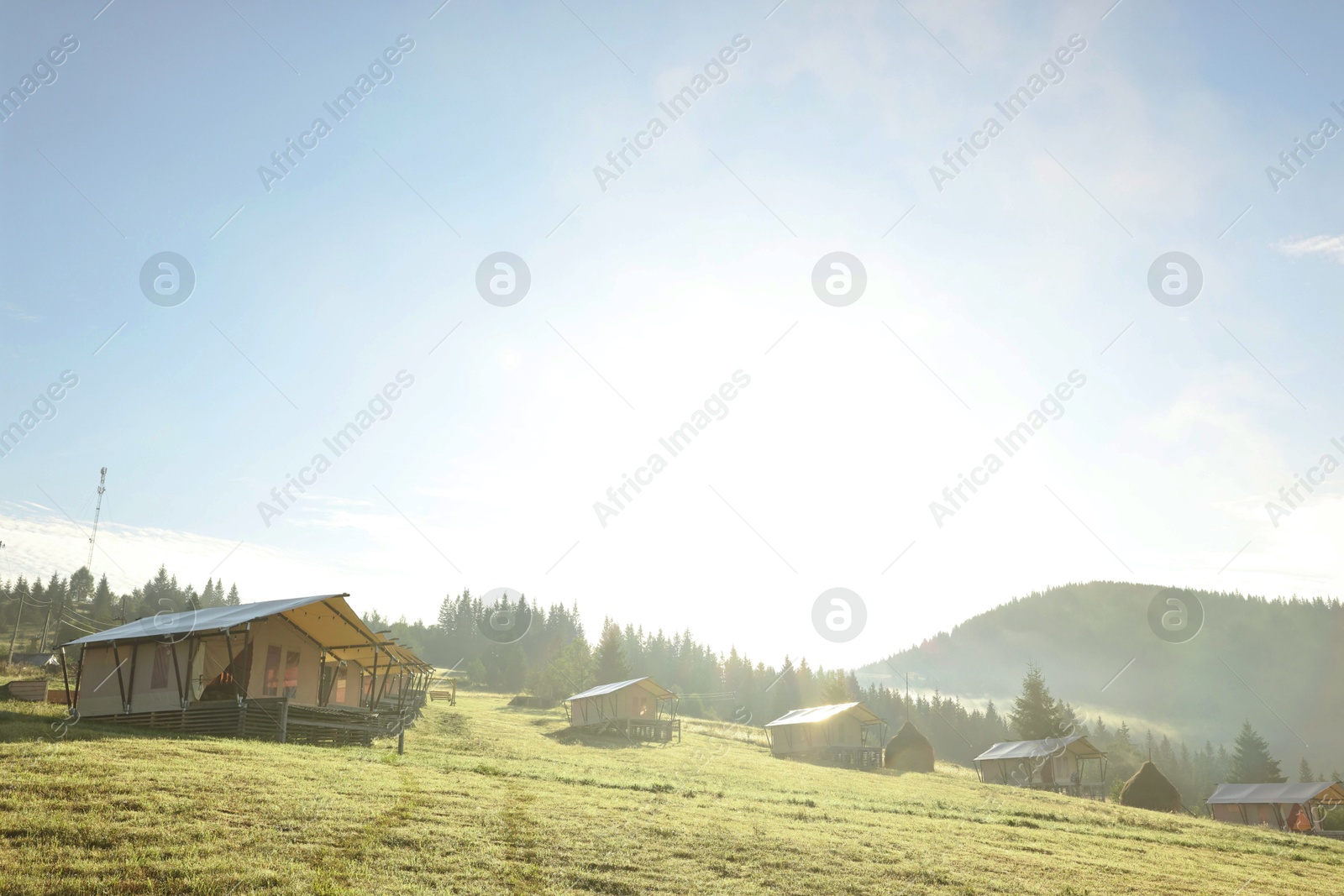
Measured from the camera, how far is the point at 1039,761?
5953 centimetres

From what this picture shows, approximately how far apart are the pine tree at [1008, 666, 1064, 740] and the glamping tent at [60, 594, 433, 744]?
6993 centimetres

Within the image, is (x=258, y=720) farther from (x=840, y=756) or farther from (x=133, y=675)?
(x=840, y=756)

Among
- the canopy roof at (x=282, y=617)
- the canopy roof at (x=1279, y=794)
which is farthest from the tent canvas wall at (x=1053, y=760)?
the canopy roof at (x=282, y=617)

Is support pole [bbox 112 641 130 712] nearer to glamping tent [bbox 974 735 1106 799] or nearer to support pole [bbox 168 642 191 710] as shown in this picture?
support pole [bbox 168 642 191 710]

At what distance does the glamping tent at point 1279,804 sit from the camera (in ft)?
189

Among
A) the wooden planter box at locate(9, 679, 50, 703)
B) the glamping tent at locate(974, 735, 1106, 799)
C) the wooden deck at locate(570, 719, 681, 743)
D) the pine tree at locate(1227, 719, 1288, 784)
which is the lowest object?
the pine tree at locate(1227, 719, 1288, 784)

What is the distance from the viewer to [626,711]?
55.5m

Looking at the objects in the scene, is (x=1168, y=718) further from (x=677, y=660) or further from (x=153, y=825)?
(x=153, y=825)

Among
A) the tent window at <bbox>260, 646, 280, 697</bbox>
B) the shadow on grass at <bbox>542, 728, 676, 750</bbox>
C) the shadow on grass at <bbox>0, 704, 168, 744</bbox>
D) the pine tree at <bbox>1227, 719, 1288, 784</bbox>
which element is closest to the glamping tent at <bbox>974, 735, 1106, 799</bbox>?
the shadow on grass at <bbox>542, 728, 676, 750</bbox>

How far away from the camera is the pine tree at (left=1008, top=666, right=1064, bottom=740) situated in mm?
78312

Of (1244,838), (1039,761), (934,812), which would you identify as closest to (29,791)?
(934,812)

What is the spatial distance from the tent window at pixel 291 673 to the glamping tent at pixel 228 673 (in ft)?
0.12

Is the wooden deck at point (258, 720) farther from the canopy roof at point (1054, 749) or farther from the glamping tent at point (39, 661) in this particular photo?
the canopy roof at point (1054, 749)

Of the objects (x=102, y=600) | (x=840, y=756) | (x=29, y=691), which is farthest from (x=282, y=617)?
(x=102, y=600)
